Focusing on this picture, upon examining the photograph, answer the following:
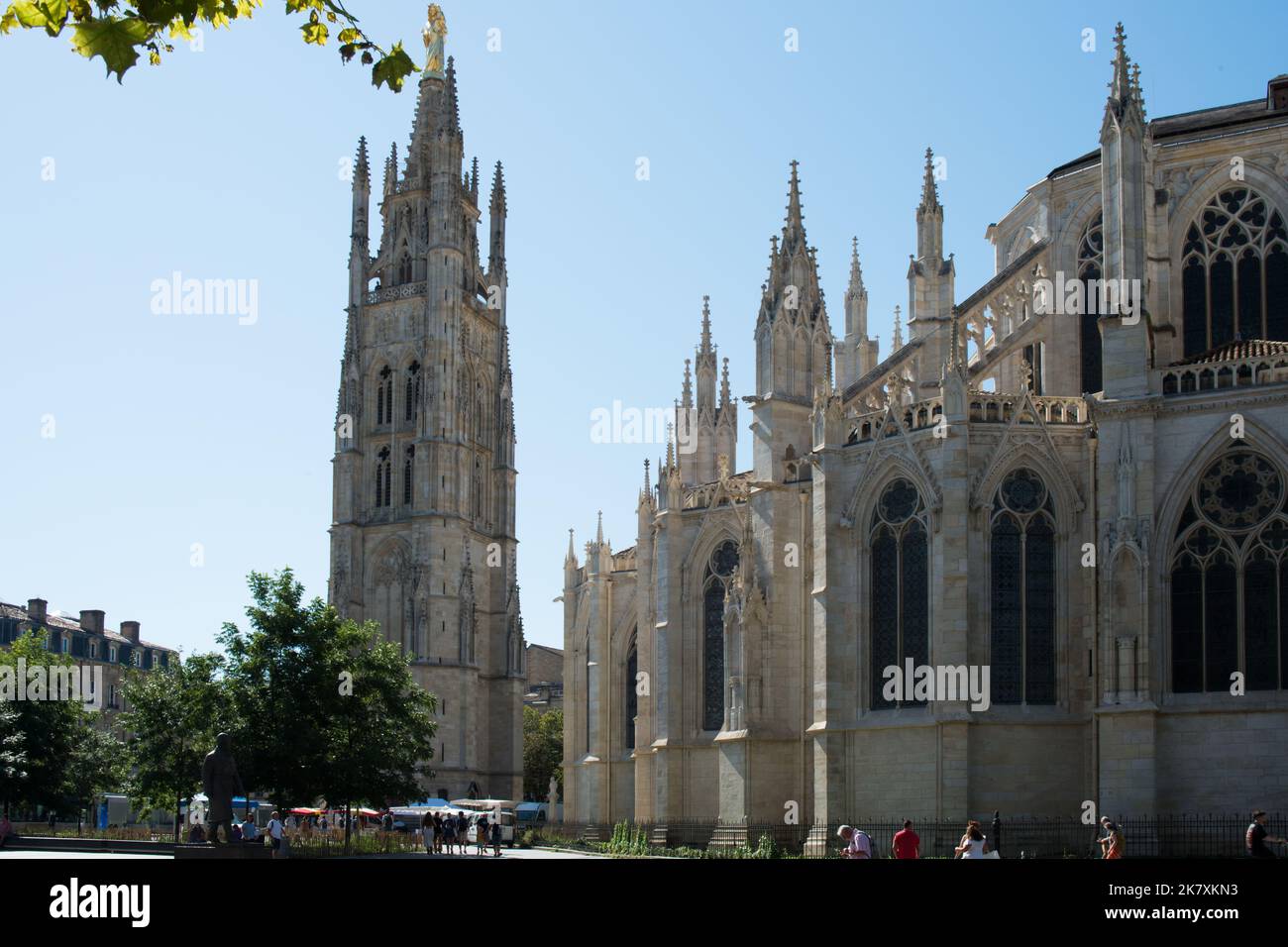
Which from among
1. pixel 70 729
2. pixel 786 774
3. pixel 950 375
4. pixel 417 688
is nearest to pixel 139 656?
pixel 70 729

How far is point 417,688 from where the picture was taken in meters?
49.3

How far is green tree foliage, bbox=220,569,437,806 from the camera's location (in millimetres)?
42469

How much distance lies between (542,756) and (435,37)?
4017 cm

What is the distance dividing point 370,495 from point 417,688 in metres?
32.9

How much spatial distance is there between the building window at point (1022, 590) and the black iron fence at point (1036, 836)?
8.87ft

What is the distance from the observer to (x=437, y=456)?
259 ft

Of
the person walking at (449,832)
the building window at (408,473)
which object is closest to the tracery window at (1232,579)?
the person walking at (449,832)

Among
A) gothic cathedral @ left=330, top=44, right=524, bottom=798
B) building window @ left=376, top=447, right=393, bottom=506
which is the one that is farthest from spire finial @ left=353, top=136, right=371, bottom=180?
building window @ left=376, top=447, right=393, bottom=506

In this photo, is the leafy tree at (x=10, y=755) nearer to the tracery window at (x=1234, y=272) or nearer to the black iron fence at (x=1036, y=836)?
the black iron fence at (x=1036, y=836)

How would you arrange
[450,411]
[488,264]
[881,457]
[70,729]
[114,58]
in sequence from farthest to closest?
→ [488,264] → [450,411] → [70,729] → [881,457] → [114,58]

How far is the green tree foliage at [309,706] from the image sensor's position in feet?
139

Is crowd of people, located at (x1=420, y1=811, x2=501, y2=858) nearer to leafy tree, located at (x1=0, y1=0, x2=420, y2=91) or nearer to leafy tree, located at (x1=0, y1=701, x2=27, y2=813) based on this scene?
leafy tree, located at (x1=0, y1=701, x2=27, y2=813)

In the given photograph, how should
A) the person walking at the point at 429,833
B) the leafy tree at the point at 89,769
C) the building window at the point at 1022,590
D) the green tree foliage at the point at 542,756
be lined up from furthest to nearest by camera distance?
1. the green tree foliage at the point at 542,756
2. the leafy tree at the point at 89,769
3. the person walking at the point at 429,833
4. the building window at the point at 1022,590
